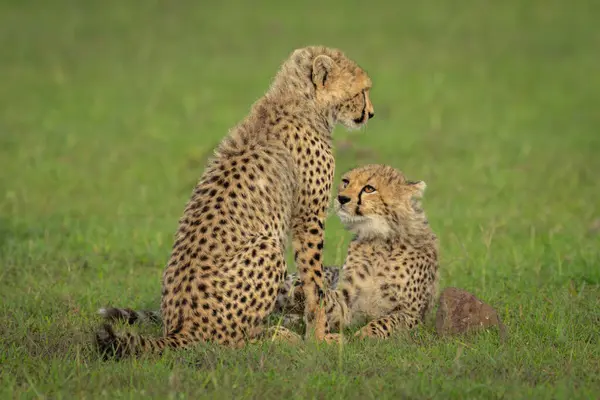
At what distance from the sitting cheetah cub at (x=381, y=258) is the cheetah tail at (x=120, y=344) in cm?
129

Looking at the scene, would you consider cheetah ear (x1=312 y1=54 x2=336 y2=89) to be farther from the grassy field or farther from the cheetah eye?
the grassy field

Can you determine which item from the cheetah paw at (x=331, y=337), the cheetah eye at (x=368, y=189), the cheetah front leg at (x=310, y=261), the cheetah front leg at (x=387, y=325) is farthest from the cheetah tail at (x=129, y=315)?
the cheetah eye at (x=368, y=189)

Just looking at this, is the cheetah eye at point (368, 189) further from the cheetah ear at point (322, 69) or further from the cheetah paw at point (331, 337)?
the cheetah paw at point (331, 337)

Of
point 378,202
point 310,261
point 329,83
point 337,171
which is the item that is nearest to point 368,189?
point 378,202

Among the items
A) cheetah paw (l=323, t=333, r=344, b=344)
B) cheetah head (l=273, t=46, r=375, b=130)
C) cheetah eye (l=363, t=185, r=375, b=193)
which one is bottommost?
cheetah paw (l=323, t=333, r=344, b=344)

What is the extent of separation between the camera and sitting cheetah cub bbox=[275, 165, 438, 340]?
6.21 meters

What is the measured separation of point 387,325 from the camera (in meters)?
5.88

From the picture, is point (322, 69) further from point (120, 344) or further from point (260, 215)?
point (120, 344)

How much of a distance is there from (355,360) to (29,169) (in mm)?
7089

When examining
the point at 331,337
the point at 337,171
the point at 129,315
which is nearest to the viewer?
the point at 331,337

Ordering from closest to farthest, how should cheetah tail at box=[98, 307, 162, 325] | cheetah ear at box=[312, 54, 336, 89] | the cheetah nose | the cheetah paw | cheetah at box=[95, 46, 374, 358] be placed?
cheetah at box=[95, 46, 374, 358] < the cheetah paw < cheetah tail at box=[98, 307, 162, 325] < the cheetah nose < cheetah ear at box=[312, 54, 336, 89]

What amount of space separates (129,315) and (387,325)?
1.39m

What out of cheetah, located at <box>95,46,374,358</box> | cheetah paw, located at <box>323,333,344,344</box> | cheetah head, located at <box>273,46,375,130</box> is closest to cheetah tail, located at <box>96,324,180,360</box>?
cheetah, located at <box>95,46,374,358</box>

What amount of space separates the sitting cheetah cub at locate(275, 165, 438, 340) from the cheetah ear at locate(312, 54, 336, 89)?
55 cm
